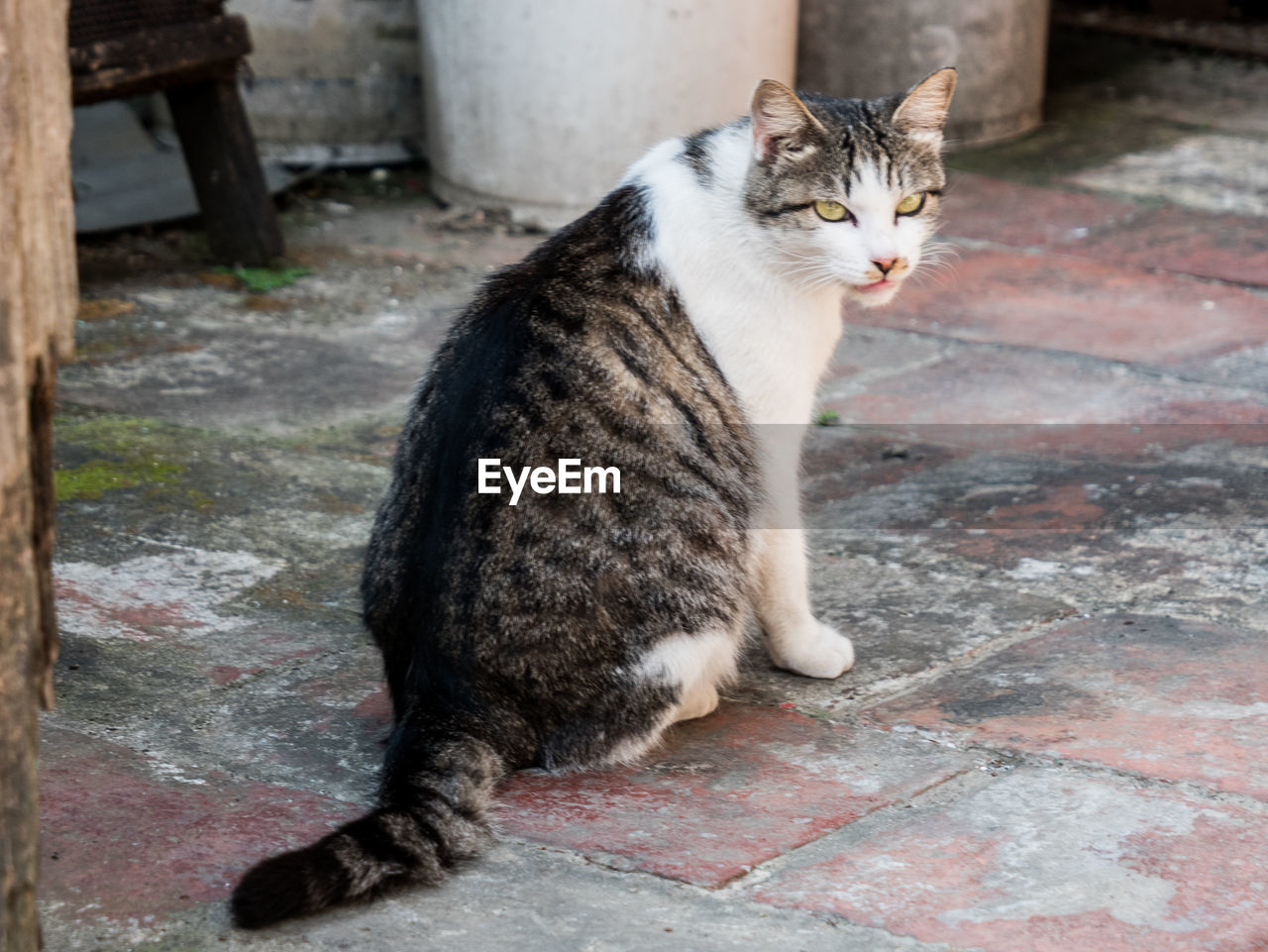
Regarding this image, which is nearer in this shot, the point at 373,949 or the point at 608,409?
the point at 373,949

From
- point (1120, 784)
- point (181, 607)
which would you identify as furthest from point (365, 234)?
point (1120, 784)

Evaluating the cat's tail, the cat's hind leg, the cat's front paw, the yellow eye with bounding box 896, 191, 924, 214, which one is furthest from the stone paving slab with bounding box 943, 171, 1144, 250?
the cat's tail

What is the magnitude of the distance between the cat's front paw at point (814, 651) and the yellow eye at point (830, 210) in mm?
815

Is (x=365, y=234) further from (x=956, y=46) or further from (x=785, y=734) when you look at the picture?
(x=785, y=734)

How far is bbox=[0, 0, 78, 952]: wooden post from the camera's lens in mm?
1786

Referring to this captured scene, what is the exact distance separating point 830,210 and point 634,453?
24.9 inches

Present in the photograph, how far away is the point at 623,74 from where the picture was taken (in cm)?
629

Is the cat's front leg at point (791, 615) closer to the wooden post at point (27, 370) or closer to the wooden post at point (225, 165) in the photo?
the wooden post at point (27, 370)

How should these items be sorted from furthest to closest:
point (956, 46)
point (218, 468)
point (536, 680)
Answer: point (956, 46) → point (218, 468) → point (536, 680)

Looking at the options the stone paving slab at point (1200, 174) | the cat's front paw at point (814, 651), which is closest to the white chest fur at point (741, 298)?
the cat's front paw at point (814, 651)

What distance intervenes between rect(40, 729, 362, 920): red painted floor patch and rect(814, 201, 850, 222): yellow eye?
1402 mm

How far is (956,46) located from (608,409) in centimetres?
497

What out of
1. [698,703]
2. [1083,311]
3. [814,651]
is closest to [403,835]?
[698,703]

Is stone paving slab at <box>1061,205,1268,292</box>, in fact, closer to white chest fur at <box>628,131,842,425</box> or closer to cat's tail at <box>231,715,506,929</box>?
white chest fur at <box>628,131,842,425</box>
